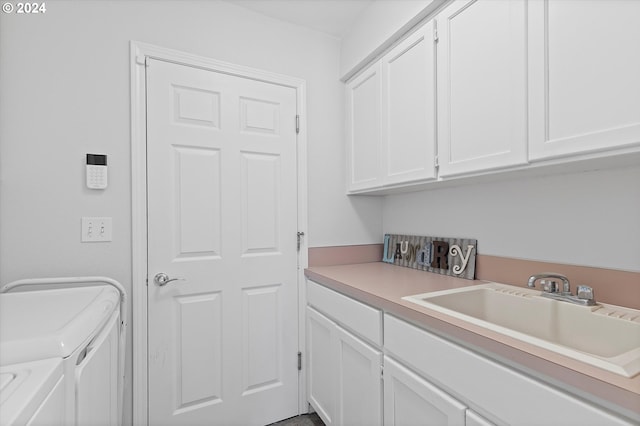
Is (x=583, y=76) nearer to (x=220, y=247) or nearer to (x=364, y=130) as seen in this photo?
(x=364, y=130)

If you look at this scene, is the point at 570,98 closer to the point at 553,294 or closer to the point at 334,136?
the point at 553,294

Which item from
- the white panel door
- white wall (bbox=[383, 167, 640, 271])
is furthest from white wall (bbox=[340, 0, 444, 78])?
white wall (bbox=[383, 167, 640, 271])

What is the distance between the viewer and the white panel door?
1648mm

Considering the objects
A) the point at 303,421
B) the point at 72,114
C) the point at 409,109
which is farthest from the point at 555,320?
the point at 72,114

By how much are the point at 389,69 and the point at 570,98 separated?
97 cm

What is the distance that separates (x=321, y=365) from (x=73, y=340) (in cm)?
133

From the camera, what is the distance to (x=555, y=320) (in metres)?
1.17

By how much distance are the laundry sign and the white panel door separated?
0.72 meters

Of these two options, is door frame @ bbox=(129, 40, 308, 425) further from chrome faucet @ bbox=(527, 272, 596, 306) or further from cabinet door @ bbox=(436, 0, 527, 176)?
chrome faucet @ bbox=(527, 272, 596, 306)

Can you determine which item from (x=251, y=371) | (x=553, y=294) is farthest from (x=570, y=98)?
(x=251, y=371)

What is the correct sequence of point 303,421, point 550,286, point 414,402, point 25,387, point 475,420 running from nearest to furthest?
point 25,387 → point 475,420 → point 414,402 → point 550,286 → point 303,421

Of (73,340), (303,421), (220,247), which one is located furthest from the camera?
(303,421)

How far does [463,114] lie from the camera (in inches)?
53.2

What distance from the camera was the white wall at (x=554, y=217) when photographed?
1.12 meters
